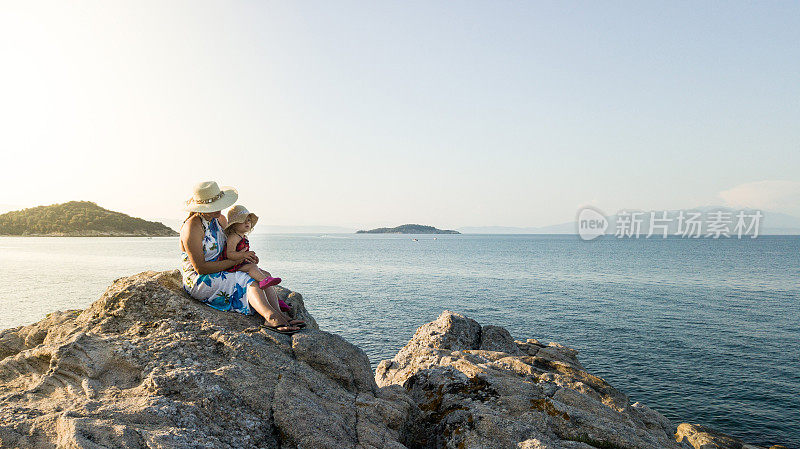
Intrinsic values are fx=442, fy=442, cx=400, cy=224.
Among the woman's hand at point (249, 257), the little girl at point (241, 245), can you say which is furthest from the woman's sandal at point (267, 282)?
the woman's hand at point (249, 257)

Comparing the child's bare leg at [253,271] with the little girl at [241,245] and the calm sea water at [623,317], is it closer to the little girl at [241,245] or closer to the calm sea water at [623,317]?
the little girl at [241,245]

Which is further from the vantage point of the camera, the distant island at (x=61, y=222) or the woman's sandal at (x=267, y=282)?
the distant island at (x=61, y=222)

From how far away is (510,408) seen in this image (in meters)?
8.22

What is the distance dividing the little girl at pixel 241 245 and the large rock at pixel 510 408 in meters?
3.69

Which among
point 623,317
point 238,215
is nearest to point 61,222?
point 623,317

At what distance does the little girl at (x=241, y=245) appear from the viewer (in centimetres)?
830

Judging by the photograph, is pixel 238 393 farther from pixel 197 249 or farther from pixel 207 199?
pixel 207 199

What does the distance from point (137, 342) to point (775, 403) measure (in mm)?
26287

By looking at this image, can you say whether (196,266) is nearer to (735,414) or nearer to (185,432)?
(185,432)

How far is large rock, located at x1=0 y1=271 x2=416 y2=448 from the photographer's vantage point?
515 centimetres

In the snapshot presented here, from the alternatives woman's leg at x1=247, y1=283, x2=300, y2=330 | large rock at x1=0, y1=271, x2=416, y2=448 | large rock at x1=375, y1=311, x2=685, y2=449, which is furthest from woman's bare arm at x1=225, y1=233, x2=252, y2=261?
large rock at x1=375, y1=311, x2=685, y2=449

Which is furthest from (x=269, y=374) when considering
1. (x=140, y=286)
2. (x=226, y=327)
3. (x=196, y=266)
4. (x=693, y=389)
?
(x=693, y=389)

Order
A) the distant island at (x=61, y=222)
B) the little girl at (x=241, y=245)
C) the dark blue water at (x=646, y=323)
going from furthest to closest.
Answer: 1. the distant island at (x=61, y=222)
2. the dark blue water at (x=646, y=323)
3. the little girl at (x=241, y=245)

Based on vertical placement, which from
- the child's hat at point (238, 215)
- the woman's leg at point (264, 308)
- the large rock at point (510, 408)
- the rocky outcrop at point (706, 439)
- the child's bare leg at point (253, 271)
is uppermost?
the child's hat at point (238, 215)
